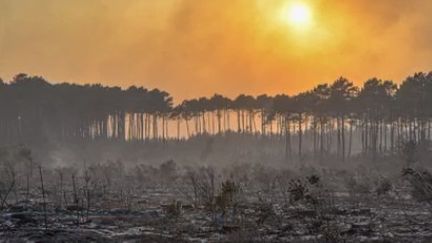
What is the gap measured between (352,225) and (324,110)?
6381cm

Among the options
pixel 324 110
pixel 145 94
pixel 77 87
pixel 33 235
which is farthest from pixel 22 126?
pixel 33 235

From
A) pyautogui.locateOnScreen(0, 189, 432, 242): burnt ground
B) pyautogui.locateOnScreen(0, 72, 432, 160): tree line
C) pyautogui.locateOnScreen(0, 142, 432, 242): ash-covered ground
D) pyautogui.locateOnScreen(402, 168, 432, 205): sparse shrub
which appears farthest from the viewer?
pyautogui.locateOnScreen(0, 72, 432, 160): tree line

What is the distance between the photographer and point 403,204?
93.9 ft

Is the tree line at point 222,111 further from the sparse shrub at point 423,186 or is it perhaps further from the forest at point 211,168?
the sparse shrub at point 423,186

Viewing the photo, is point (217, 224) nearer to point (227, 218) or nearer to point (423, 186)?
point (227, 218)

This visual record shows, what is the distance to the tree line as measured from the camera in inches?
3068

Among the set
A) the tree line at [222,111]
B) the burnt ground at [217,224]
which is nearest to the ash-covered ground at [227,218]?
the burnt ground at [217,224]

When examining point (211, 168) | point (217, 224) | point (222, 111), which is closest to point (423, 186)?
point (217, 224)

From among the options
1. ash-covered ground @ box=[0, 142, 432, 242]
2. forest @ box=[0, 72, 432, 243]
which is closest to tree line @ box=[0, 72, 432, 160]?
forest @ box=[0, 72, 432, 243]

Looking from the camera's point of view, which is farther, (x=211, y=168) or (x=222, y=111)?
(x=222, y=111)

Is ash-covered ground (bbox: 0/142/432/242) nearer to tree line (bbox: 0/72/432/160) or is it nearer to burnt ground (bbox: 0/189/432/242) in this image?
burnt ground (bbox: 0/189/432/242)

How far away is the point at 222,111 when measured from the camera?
109625 mm

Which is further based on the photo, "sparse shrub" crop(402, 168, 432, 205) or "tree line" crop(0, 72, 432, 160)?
"tree line" crop(0, 72, 432, 160)

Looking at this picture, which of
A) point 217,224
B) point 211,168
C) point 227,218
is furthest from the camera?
point 211,168
